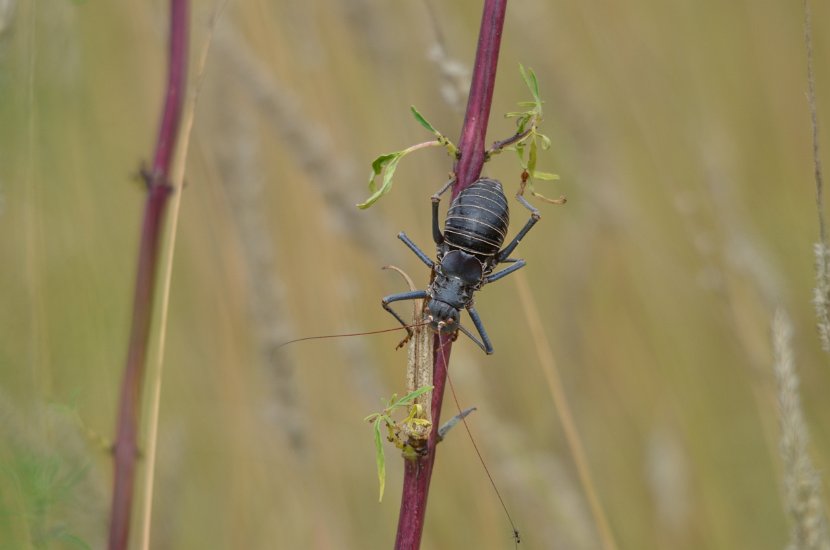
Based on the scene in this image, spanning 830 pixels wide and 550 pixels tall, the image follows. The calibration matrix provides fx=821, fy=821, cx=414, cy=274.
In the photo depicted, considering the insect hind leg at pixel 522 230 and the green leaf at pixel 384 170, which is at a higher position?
the insect hind leg at pixel 522 230

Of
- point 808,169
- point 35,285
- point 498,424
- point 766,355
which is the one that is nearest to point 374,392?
point 498,424

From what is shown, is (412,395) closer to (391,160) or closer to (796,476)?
(391,160)

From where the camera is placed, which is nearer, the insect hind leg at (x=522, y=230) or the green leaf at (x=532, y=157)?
the green leaf at (x=532, y=157)

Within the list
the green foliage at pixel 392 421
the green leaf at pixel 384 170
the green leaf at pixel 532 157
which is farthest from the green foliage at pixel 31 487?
the green leaf at pixel 532 157

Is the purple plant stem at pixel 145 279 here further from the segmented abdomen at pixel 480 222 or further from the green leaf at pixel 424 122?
the segmented abdomen at pixel 480 222

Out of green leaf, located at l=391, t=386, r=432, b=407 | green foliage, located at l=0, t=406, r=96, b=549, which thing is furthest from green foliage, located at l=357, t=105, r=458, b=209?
green foliage, located at l=0, t=406, r=96, b=549

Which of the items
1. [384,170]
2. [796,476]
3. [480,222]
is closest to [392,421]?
[384,170]

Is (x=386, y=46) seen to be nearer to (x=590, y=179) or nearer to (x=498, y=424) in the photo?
(x=590, y=179)
